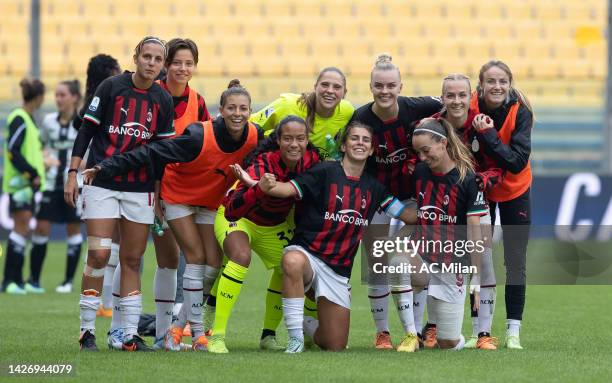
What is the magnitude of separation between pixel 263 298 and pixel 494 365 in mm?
4681

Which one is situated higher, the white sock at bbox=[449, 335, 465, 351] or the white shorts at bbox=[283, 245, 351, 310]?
the white shorts at bbox=[283, 245, 351, 310]

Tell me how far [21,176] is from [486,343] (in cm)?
593

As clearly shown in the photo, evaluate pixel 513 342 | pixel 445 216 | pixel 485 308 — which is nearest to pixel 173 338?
pixel 445 216

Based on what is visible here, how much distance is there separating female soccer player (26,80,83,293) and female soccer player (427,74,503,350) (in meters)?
4.95

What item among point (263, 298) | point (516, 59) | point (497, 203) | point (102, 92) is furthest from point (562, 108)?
point (102, 92)

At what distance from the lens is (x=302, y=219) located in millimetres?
7109

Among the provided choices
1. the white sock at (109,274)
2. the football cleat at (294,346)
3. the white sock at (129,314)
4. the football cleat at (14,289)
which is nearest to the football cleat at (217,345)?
the football cleat at (294,346)

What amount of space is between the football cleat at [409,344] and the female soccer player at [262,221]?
2.47 ft

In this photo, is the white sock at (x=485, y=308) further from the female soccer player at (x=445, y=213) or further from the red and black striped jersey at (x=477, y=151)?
the red and black striped jersey at (x=477, y=151)

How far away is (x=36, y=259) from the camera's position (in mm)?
11641

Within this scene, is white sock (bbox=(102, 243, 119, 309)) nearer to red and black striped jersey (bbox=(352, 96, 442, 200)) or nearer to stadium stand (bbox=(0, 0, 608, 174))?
red and black striped jersey (bbox=(352, 96, 442, 200))

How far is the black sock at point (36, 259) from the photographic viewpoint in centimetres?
1154

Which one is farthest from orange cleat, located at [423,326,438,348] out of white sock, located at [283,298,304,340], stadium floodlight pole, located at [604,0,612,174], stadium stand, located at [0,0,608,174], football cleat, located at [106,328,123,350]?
stadium stand, located at [0,0,608,174]

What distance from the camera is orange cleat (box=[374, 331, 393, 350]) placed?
7.40 m
